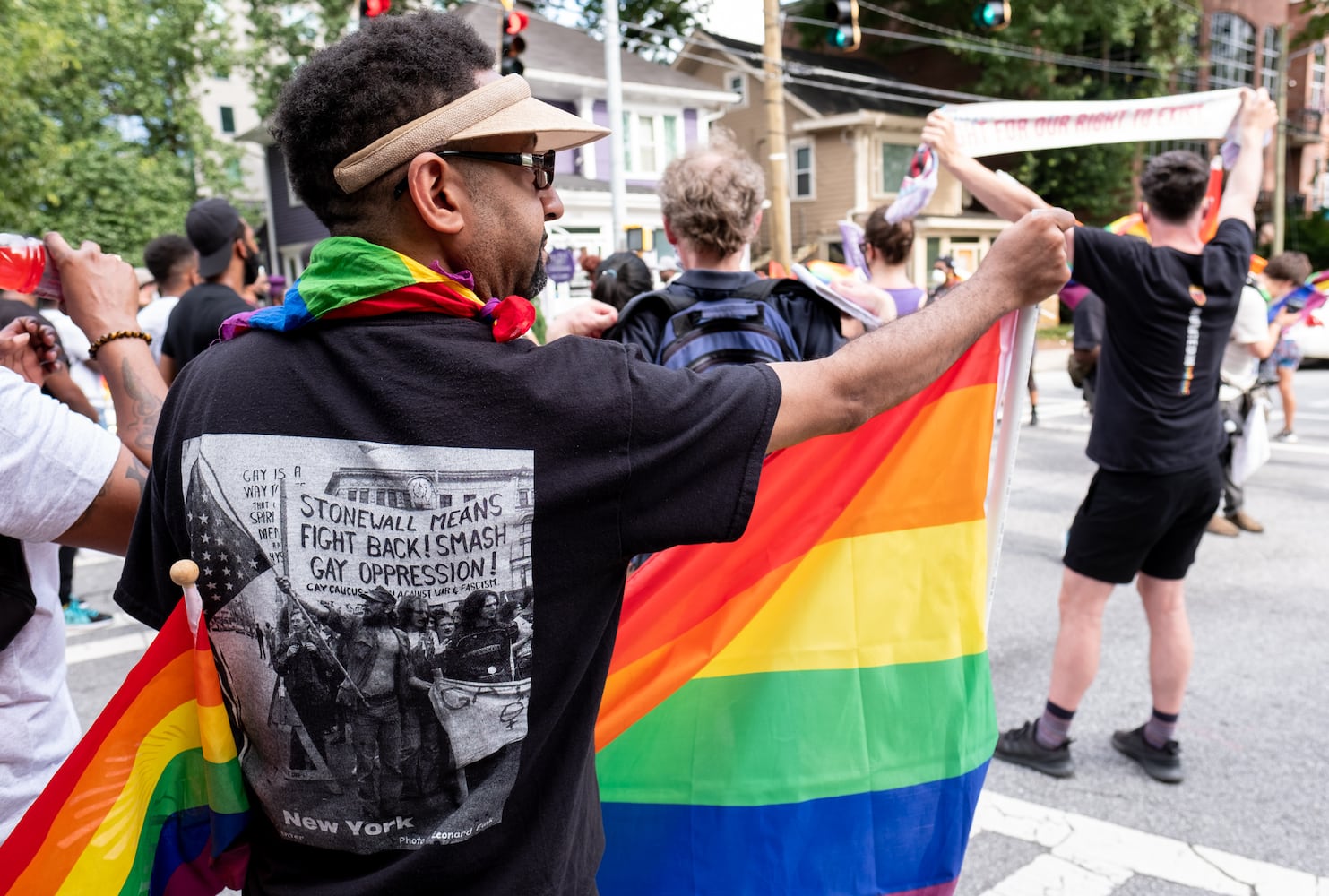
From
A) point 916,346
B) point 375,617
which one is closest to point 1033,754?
point 916,346

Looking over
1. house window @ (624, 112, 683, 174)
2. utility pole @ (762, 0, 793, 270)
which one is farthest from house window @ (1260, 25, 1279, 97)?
utility pole @ (762, 0, 793, 270)

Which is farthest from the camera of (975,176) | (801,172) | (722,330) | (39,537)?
(801,172)

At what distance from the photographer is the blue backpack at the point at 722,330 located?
120 inches

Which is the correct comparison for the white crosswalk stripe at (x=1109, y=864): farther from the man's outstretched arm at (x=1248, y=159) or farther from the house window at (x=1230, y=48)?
the house window at (x=1230, y=48)

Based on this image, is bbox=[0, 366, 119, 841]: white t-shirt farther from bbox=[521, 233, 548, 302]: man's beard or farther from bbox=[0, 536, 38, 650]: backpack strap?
bbox=[521, 233, 548, 302]: man's beard

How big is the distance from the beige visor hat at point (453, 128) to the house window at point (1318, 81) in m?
46.6

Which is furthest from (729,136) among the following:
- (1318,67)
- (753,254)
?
(1318,67)

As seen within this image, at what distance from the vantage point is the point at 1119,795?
3660 mm

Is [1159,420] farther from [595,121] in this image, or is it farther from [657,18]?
[657,18]

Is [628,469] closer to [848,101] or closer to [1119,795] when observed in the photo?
[1119,795]

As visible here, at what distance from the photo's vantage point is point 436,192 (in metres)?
1.37

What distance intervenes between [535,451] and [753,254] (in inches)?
1076

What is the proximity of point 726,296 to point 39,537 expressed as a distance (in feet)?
6.93

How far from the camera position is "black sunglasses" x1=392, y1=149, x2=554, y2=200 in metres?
1.36
